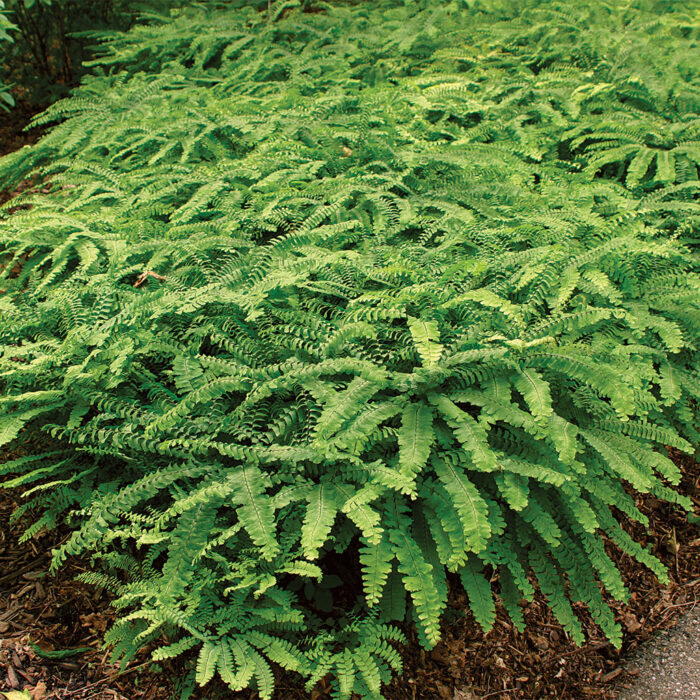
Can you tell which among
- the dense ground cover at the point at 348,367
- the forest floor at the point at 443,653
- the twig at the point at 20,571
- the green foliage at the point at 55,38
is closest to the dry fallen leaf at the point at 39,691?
the forest floor at the point at 443,653

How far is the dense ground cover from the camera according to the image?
2006 millimetres

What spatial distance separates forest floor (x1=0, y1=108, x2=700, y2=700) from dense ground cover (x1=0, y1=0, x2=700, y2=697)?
0.56 ft

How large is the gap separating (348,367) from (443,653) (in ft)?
4.37

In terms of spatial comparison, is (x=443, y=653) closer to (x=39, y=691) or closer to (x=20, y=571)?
(x=39, y=691)

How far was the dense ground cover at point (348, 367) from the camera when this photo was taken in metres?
2.01

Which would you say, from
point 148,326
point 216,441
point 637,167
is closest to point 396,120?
point 637,167

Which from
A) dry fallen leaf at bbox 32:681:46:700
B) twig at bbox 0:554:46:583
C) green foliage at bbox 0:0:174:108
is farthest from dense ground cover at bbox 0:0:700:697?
green foliage at bbox 0:0:174:108

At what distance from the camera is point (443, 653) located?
95.9 inches

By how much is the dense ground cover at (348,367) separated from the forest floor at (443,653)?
17 centimetres

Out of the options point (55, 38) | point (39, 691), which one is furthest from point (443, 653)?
point (55, 38)

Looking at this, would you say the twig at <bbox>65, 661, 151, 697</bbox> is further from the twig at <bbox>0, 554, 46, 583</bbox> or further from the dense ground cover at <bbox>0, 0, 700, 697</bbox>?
the twig at <bbox>0, 554, 46, 583</bbox>

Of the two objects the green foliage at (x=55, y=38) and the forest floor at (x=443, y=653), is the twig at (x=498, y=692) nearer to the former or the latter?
the forest floor at (x=443, y=653)

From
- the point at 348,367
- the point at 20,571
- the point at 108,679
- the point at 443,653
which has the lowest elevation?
the point at 443,653

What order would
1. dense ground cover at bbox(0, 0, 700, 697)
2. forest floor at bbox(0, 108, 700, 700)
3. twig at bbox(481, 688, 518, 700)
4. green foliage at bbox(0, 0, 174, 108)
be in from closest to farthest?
dense ground cover at bbox(0, 0, 700, 697) < forest floor at bbox(0, 108, 700, 700) < twig at bbox(481, 688, 518, 700) < green foliage at bbox(0, 0, 174, 108)
